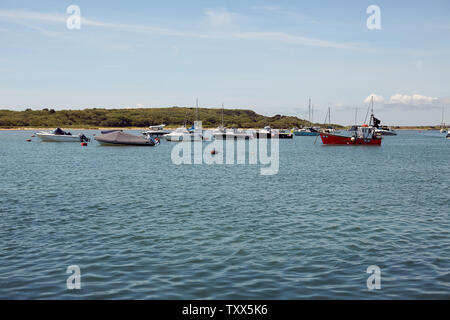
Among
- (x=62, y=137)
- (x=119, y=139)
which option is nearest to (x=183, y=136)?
(x=119, y=139)

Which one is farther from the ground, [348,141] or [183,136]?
[183,136]

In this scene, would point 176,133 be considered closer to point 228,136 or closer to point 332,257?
point 228,136

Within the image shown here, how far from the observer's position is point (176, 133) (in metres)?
120

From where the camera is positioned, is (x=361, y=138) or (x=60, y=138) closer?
(x=361, y=138)

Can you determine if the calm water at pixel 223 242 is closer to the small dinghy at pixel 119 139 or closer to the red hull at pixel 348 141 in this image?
the small dinghy at pixel 119 139

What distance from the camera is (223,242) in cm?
1695

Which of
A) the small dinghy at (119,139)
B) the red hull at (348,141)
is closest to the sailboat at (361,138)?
the red hull at (348,141)

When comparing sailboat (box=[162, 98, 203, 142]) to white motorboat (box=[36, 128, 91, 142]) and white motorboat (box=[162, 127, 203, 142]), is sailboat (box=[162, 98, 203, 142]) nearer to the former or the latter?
white motorboat (box=[162, 127, 203, 142])

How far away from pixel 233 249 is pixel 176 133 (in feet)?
347

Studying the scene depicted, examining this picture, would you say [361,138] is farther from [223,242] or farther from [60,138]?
[223,242]

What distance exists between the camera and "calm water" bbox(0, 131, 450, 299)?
12164 millimetres

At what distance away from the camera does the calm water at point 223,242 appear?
479 inches

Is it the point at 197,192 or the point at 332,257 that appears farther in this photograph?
the point at 197,192
